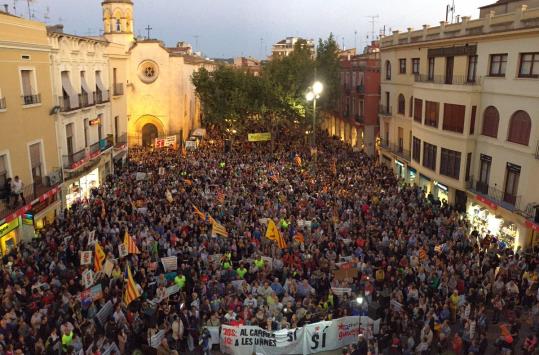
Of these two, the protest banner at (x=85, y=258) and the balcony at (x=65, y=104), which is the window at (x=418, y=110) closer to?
the balcony at (x=65, y=104)

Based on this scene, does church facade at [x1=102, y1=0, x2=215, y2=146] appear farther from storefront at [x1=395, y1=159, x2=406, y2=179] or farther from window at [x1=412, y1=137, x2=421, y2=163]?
window at [x1=412, y1=137, x2=421, y2=163]

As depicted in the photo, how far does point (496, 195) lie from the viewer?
74.8 feet

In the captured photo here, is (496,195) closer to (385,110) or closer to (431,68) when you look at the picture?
(431,68)

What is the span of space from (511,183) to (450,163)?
4.33 metres

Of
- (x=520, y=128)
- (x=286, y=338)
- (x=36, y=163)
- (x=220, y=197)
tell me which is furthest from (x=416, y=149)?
(x=36, y=163)

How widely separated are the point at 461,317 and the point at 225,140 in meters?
34.0

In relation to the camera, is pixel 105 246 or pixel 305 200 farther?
pixel 305 200

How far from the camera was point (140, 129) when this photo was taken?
46.8 meters

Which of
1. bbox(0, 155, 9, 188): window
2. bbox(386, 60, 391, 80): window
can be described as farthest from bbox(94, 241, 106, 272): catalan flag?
bbox(386, 60, 391, 80): window

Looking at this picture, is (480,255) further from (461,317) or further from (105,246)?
(105,246)

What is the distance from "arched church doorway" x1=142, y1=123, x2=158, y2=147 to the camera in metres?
47.0

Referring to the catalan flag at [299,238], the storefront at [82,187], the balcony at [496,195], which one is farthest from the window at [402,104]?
the storefront at [82,187]

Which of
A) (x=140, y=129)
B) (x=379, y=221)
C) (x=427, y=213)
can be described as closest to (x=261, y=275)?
(x=379, y=221)

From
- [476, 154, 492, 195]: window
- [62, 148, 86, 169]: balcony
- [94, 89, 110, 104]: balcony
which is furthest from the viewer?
[94, 89, 110, 104]: balcony
